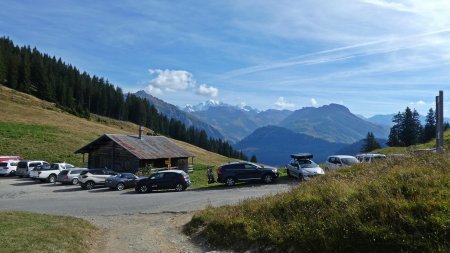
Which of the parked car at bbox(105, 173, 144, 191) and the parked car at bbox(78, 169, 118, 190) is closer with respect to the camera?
the parked car at bbox(105, 173, 144, 191)

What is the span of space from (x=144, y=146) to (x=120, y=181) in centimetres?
1455

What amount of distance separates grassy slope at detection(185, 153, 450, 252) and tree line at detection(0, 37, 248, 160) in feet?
364

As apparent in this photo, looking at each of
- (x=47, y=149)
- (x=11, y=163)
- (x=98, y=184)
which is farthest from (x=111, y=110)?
(x=98, y=184)

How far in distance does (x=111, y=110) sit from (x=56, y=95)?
2352 cm

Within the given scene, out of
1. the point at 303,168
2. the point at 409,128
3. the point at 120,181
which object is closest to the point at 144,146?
the point at 120,181

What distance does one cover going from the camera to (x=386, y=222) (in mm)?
9430

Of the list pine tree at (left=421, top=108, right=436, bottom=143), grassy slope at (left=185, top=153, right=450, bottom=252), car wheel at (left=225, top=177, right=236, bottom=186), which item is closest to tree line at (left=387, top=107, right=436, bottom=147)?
pine tree at (left=421, top=108, right=436, bottom=143)

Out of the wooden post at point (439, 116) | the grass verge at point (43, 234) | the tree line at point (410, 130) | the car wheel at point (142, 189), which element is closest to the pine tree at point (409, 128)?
the tree line at point (410, 130)

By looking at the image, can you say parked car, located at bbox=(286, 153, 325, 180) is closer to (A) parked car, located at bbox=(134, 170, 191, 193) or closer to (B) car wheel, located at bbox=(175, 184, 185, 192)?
(A) parked car, located at bbox=(134, 170, 191, 193)

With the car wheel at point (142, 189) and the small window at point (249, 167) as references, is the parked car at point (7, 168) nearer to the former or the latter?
the car wheel at point (142, 189)

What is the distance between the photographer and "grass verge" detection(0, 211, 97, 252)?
476 inches

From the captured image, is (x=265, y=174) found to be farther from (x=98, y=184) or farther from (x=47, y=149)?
(x=47, y=149)

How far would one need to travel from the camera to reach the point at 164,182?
34156 millimetres

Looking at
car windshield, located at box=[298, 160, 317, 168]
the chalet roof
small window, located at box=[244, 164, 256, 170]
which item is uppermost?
the chalet roof
